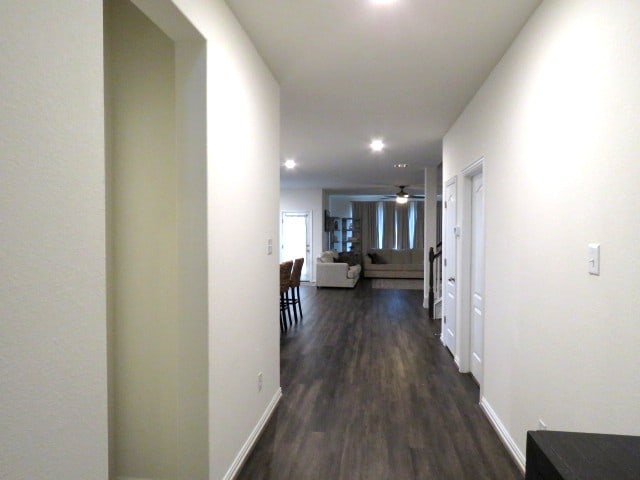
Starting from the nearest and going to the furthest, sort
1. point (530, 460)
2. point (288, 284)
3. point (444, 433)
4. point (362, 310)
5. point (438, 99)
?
point (530, 460) < point (444, 433) < point (438, 99) < point (288, 284) < point (362, 310)

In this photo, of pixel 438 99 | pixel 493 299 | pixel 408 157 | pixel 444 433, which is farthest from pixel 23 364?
pixel 408 157

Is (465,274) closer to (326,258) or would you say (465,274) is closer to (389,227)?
(326,258)

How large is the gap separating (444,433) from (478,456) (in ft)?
1.01

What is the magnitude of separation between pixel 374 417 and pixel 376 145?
3.71 meters

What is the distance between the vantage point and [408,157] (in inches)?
253

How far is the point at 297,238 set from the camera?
37.2 feet

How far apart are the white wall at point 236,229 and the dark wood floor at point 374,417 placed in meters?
0.32

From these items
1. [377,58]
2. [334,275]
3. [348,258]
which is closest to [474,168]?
[377,58]

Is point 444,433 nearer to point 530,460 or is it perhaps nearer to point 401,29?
point 530,460

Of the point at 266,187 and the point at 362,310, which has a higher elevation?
the point at 266,187

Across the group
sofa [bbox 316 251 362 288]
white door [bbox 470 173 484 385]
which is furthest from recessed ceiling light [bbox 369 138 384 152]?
sofa [bbox 316 251 362 288]

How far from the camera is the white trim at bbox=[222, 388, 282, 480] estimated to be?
218 cm

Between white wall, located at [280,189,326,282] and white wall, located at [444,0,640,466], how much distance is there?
8.25m

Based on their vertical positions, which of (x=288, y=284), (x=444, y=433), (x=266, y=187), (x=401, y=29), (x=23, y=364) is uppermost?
(x=401, y=29)
